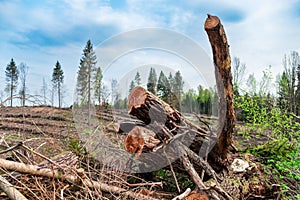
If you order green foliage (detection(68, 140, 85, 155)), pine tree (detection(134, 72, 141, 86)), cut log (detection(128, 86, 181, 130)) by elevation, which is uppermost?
pine tree (detection(134, 72, 141, 86))

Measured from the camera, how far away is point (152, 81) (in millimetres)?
3373

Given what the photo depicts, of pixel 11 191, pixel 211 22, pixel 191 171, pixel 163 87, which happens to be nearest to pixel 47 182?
pixel 11 191

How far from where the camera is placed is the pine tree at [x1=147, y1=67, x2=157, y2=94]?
3338 mm

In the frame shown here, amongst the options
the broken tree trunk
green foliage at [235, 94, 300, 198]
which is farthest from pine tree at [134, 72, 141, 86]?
green foliage at [235, 94, 300, 198]

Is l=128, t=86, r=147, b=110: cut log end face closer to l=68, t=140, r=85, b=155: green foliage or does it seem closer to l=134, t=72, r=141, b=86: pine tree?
l=134, t=72, r=141, b=86: pine tree

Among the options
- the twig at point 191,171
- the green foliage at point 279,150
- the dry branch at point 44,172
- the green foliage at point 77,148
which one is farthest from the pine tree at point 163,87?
the green foliage at point 279,150

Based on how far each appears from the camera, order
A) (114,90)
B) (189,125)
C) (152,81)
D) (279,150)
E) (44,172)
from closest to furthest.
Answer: (44,172), (189,125), (114,90), (152,81), (279,150)

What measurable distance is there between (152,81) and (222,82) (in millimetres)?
876

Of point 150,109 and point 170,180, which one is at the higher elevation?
point 150,109

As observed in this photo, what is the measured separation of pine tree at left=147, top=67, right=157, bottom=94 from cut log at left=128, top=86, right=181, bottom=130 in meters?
0.52

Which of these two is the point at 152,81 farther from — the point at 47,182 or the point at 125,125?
the point at 47,182

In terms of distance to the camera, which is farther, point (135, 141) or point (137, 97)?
point (135, 141)

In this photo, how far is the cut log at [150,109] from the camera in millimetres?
2680

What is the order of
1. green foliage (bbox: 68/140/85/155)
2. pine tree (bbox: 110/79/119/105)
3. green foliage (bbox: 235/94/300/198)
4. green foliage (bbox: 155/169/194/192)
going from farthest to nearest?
1. green foliage (bbox: 235/94/300/198)
2. green foliage (bbox: 155/169/194/192)
3. pine tree (bbox: 110/79/119/105)
4. green foliage (bbox: 68/140/85/155)
